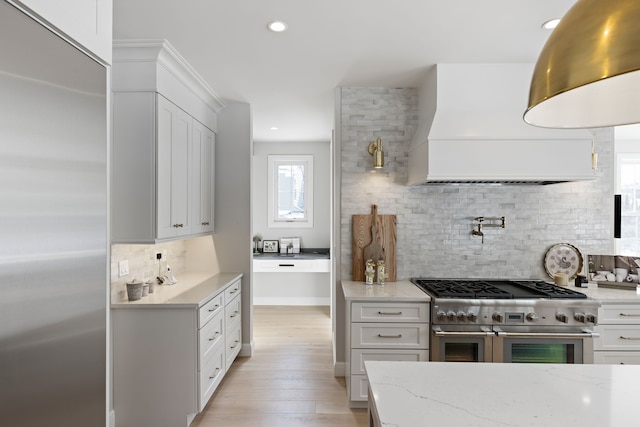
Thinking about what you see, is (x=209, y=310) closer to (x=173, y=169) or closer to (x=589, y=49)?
(x=173, y=169)

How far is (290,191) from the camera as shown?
546cm

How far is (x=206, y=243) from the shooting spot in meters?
3.58

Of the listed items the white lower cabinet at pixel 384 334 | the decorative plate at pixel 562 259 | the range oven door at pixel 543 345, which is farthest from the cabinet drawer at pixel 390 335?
the decorative plate at pixel 562 259

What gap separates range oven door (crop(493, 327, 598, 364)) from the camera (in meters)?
2.40

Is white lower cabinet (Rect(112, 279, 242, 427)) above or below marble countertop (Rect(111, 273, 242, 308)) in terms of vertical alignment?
below

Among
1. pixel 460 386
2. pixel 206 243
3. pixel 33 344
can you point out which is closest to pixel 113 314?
pixel 206 243

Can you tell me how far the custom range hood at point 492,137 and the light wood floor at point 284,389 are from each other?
5.98 feet

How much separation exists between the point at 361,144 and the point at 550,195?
1.67 m

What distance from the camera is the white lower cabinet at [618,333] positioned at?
245 centimetres

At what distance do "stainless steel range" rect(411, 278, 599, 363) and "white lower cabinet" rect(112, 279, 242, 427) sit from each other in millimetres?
1616

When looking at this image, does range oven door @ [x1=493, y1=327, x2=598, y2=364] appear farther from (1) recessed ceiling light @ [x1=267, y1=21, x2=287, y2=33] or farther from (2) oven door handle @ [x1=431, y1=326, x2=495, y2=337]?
(1) recessed ceiling light @ [x1=267, y1=21, x2=287, y2=33]

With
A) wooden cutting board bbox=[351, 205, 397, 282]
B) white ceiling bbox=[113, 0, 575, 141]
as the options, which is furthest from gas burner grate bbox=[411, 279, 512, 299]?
white ceiling bbox=[113, 0, 575, 141]

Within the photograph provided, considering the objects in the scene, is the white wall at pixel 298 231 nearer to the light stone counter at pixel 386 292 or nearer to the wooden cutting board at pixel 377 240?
the wooden cutting board at pixel 377 240

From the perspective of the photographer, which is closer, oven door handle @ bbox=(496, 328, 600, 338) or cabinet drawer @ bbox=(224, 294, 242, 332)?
oven door handle @ bbox=(496, 328, 600, 338)
